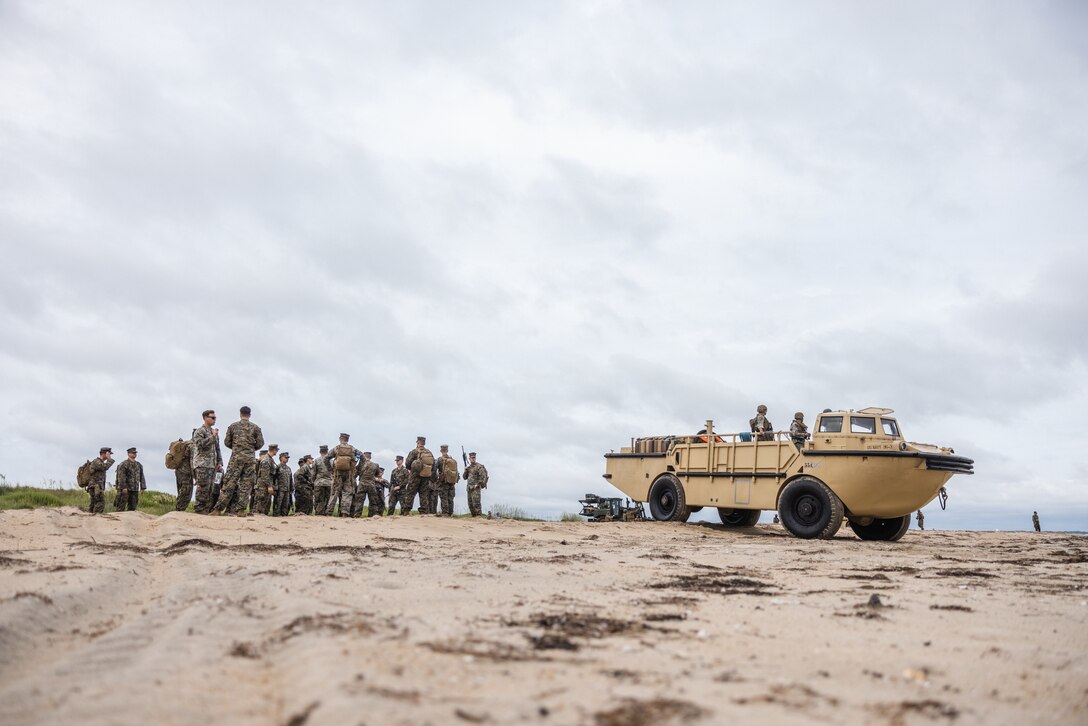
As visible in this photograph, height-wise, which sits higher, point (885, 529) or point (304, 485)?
point (304, 485)

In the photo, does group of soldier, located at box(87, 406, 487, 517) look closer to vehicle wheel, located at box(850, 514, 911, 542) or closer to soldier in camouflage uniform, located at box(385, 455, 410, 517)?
soldier in camouflage uniform, located at box(385, 455, 410, 517)

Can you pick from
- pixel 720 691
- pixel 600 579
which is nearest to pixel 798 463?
pixel 600 579

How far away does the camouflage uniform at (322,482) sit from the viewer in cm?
1875

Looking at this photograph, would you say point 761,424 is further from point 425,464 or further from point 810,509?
point 425,464

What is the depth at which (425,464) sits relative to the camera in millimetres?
19141

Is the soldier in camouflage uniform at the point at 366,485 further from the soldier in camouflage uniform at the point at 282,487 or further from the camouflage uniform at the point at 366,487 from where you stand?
the soldier in camouflage uniform at the point at 282,487

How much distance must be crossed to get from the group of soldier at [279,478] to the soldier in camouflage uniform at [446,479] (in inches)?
0.9

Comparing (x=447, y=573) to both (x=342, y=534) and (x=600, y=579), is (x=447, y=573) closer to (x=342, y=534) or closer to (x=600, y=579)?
(x=600, y=579)

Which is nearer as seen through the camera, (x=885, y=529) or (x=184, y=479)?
(x=885, y=529)

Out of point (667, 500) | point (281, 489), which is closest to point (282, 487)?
point (281, 489)

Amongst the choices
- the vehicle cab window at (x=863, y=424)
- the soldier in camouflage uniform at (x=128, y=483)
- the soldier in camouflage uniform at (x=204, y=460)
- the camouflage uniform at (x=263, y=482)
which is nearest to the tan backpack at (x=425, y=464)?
the camouflage uniform at (x=263, y=482)

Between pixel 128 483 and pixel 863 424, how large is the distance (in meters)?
16.2

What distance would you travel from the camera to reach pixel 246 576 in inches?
272

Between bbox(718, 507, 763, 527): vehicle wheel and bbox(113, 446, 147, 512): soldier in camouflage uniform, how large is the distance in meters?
13.7
